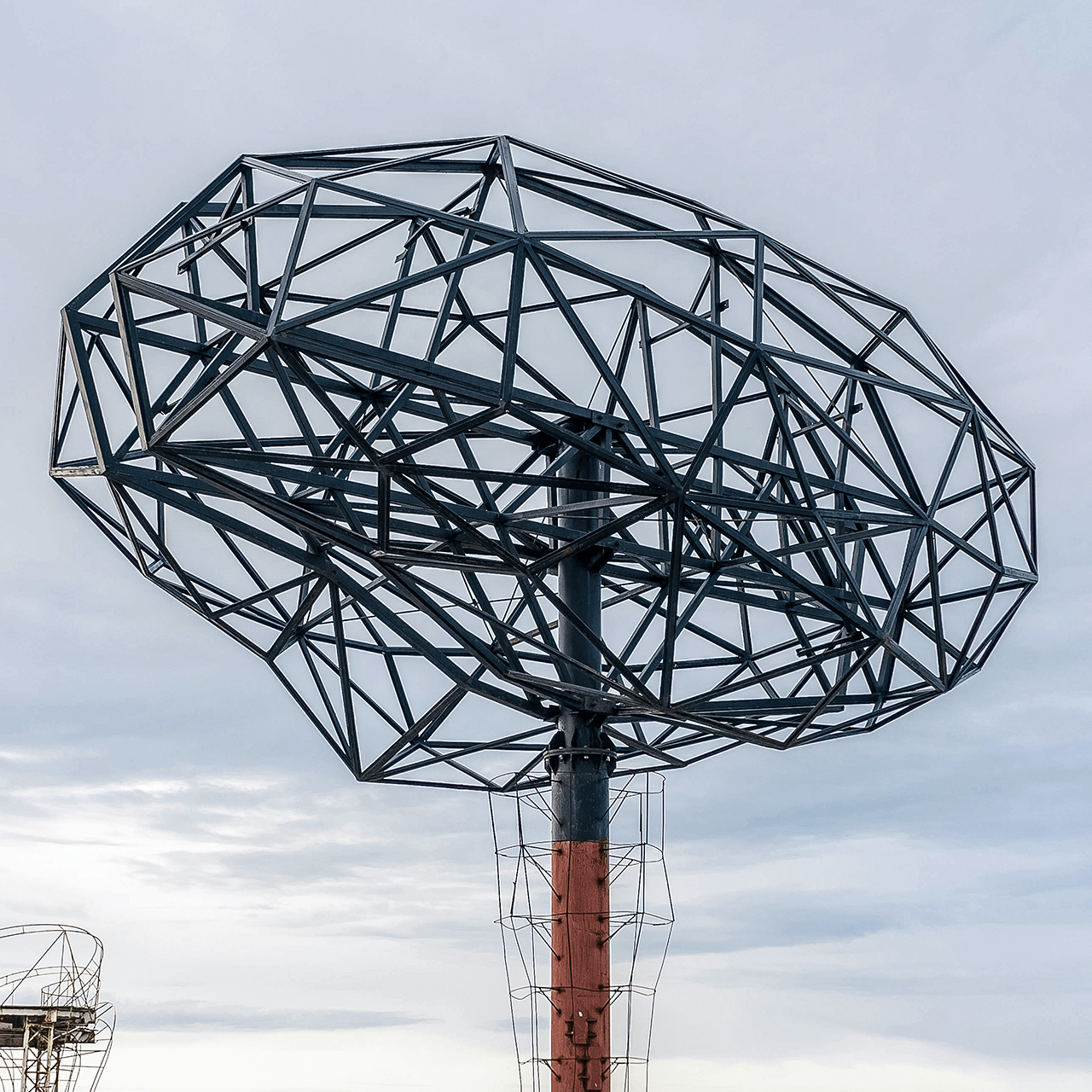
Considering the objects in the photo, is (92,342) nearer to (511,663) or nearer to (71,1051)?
(511,663)

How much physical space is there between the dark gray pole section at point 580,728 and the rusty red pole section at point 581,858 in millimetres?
19

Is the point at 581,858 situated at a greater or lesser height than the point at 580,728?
lesser

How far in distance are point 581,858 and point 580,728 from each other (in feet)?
9.73

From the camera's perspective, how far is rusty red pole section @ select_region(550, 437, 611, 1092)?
1243 inches

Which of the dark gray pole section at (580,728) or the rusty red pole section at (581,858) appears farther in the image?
the dark gray pole section at (580,728)

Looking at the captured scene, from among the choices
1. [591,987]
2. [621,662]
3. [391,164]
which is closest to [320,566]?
[621,662]

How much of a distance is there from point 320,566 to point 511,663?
4.34 meters

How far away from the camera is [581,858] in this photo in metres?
32.4

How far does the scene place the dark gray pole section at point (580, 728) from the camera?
3284 centimetres

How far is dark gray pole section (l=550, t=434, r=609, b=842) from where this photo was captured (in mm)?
32844

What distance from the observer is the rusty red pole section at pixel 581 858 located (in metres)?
31.6

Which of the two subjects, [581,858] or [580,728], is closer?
[581,858]

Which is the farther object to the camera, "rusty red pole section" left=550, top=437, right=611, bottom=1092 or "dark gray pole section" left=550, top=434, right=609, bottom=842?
"dark gray pole section" left=550, top=434, right=609, bottom=842

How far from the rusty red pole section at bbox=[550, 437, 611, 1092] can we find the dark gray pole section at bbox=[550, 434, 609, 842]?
19 mm
